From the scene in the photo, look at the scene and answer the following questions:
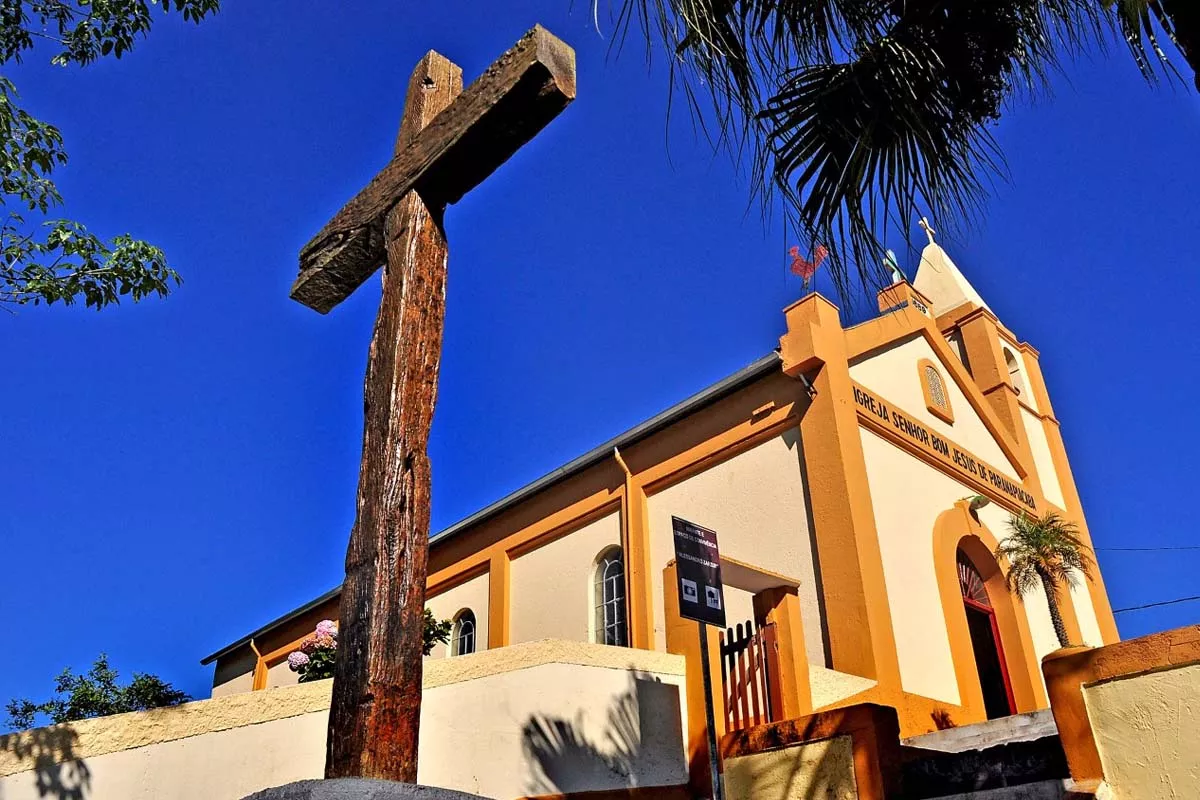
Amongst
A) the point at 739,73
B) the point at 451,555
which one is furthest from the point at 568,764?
the point at 451,555

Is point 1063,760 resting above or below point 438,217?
below

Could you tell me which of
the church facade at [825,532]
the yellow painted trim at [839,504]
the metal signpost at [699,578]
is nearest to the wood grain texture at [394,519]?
the metal signpost at [699,578]

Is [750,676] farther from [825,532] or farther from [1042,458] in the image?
[1042,458]

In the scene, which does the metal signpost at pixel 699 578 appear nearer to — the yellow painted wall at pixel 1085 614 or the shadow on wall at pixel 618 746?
the shadow on wall at pixel 618 746

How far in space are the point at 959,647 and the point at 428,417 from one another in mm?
10187

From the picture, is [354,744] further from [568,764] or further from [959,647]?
[959,647]

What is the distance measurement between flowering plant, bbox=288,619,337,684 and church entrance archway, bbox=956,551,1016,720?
27.1 ft

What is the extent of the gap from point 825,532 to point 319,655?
5.74 meters

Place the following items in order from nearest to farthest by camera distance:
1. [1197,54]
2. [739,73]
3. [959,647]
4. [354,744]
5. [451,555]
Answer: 1. [354,744]
2. [1197,54]
3. [739,73]
4. [959,647]
5. [451,555]

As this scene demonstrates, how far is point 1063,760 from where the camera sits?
18.1ft

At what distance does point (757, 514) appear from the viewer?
1230 cm

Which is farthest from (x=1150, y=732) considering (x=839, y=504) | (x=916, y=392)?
(x=916, y=392)

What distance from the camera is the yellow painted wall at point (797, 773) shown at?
677 cm

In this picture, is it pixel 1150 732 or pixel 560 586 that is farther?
pixel 560 586
